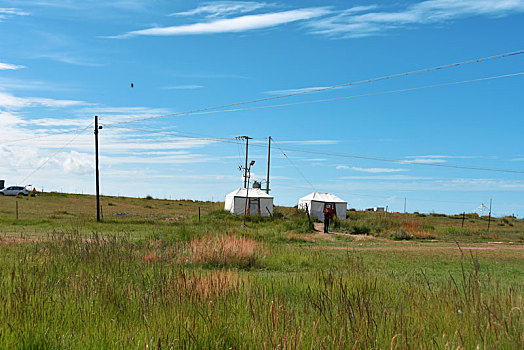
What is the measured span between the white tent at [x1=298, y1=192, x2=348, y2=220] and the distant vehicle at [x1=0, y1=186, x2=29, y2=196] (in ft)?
126

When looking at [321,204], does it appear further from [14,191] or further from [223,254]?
[14,191]

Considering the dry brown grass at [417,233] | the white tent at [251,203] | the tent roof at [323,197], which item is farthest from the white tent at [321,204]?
the dry brown grass at [417,233]

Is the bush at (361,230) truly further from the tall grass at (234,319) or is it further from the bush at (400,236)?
the tall grass at (234,319)

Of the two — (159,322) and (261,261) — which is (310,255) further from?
Answer: (159,322)

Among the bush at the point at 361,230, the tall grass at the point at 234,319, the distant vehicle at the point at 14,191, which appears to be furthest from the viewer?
the distant vehicle at the point at 14,191

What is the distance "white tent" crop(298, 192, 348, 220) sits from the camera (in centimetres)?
5259

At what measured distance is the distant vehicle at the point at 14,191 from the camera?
219ft

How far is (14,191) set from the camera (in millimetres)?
67125

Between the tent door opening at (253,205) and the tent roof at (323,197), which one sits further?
the tent roof at (323,197)

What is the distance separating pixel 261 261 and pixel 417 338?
9473 mm

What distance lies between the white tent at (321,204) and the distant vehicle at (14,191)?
38.3 m

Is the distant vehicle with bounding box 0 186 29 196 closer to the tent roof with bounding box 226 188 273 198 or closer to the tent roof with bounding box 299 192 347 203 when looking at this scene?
the tent roof with bounding box 226 188 273 198

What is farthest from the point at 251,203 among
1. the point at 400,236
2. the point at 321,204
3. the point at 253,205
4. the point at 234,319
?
the point at 234,319

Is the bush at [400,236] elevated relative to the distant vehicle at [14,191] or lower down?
lower down
